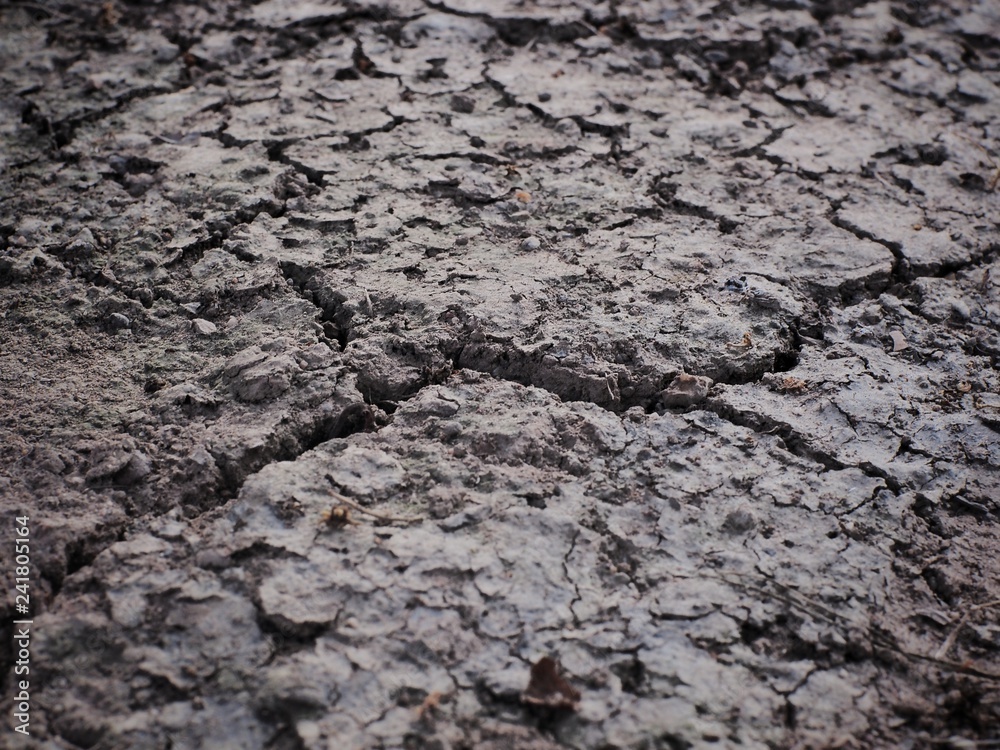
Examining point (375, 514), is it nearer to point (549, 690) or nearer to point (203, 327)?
point (549, 690)

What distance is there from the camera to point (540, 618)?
1446 mm

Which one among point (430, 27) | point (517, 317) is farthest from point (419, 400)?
point (430, 27)

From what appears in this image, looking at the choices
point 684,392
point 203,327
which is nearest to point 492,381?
point 684,392

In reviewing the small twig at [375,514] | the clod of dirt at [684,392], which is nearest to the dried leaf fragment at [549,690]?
the small twig at [375,514]

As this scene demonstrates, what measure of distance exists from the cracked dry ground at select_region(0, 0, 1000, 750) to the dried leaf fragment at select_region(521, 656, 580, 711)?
2 cm

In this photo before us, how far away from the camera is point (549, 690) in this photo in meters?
1.35

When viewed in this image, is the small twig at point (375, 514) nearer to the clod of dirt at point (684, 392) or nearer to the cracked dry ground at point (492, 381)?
the cracked dry ground at point (492, 381)

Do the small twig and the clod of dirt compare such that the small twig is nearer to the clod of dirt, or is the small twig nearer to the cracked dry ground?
the cracked dry ground

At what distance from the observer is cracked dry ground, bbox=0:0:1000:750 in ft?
4.54

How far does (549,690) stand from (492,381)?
0.74 metres

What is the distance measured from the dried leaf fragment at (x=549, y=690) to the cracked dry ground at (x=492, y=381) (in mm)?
19

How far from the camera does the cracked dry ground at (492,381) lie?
138cm

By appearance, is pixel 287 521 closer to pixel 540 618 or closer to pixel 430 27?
pixel 540 618

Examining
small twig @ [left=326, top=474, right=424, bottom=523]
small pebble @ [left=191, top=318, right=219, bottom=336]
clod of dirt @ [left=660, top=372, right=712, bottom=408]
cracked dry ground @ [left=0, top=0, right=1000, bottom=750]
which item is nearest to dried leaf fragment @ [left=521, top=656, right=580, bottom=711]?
cracked dry ground @ [left=0, top=0, right=1000, bottom=750]
